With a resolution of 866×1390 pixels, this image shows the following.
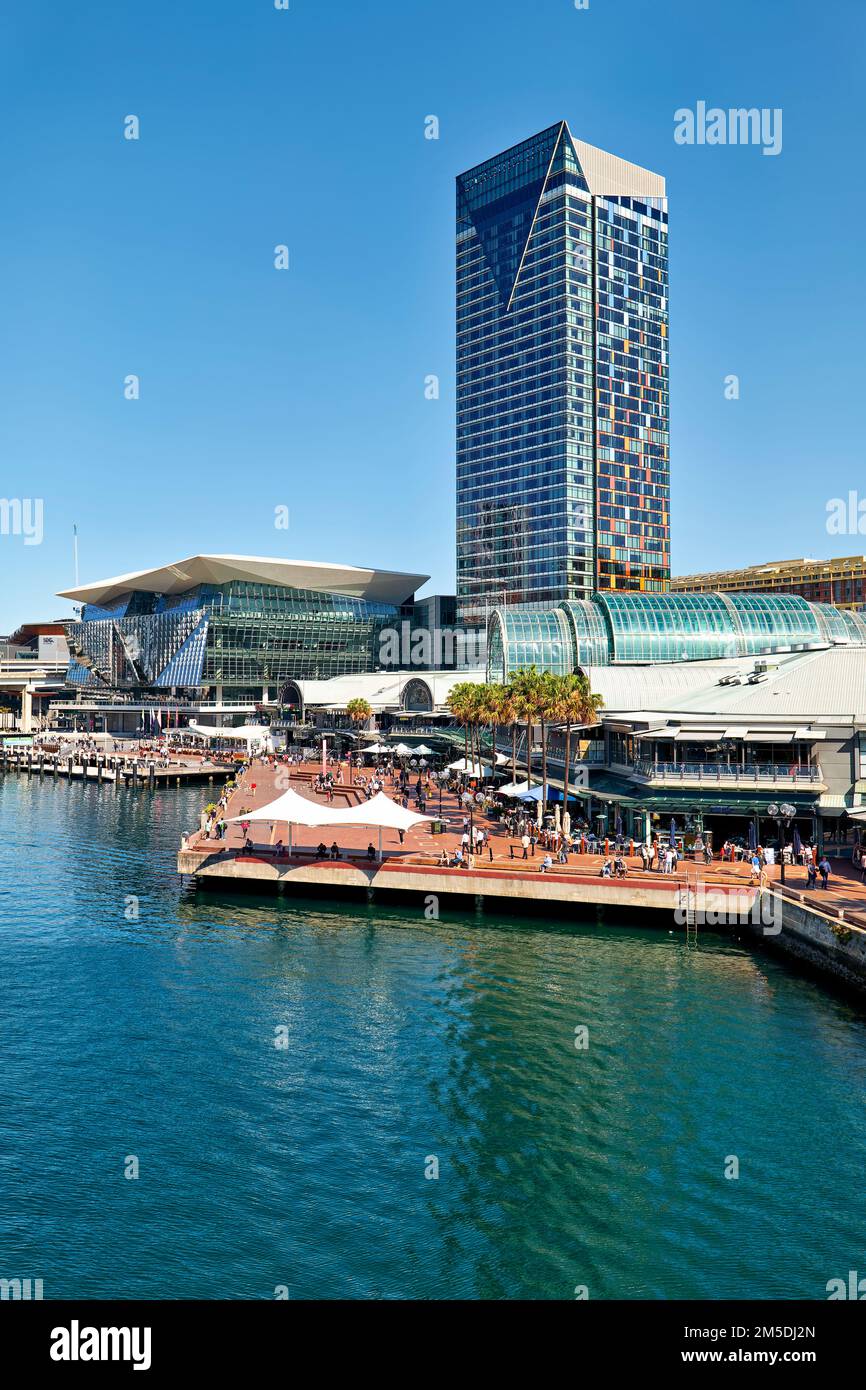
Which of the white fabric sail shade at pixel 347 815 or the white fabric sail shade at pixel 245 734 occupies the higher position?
the white fabric sail shade at pixel 245 734

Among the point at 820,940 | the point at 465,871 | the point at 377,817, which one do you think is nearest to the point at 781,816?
the point at 820,940

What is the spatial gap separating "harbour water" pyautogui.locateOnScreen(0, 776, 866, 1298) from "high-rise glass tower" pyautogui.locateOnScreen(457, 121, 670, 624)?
462 ft

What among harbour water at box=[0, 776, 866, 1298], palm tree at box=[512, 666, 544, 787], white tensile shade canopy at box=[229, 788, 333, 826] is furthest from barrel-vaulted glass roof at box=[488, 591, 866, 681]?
harbour water at box=[0, 776, 866, 1298]

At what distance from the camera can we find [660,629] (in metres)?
108

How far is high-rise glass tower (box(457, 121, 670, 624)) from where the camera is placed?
174 m

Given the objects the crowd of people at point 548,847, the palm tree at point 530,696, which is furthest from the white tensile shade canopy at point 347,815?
the palm tree at point 530,696

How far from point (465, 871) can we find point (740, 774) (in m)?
16.4

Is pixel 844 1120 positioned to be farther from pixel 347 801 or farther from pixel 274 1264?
pixel 347 801

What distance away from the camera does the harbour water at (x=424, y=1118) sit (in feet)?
63.0

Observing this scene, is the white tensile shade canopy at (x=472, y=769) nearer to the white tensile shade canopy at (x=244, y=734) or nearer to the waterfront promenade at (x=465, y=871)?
the waterfront promenade at (x=465, y=871)

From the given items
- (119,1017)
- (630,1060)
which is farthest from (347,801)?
(630,1060)

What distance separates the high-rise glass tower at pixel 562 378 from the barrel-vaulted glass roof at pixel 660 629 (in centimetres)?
6373

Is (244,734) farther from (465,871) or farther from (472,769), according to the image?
(465,871)
